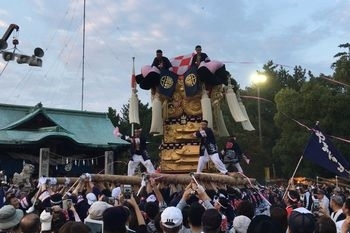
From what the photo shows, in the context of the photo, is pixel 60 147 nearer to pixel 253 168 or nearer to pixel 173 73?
pixel 173 73

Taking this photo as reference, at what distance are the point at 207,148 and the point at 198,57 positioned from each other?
277 centimetres

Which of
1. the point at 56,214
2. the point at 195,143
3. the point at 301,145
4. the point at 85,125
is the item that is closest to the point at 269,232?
the point at 56,214

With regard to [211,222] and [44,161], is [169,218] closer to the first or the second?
[211,222]

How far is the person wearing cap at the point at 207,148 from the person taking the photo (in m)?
11.9

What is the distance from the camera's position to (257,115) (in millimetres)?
41344

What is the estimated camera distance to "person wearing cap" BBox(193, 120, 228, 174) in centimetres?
1186

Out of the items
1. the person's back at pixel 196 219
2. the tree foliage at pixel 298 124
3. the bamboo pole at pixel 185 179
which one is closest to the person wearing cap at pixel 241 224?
the person's back at pixel 196 219

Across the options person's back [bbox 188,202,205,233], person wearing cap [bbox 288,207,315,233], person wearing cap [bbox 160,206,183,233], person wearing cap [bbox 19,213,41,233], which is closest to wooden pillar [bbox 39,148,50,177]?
person wearing cap [bbox 19,213,41,233]

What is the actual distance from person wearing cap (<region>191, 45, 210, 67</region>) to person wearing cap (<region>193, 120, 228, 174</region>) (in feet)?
6.35

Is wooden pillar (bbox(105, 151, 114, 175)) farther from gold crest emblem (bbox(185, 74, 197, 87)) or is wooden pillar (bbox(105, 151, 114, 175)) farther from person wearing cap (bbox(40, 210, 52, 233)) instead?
person wearing cap (bbox(40, 210, 52, 233))

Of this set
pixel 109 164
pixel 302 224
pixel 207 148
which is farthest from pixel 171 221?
pixel 109 164

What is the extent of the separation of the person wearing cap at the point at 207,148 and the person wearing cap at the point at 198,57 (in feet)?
6.35

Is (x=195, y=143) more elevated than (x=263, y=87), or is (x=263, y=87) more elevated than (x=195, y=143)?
(x=263, y=87)

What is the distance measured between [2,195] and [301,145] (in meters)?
22.3
